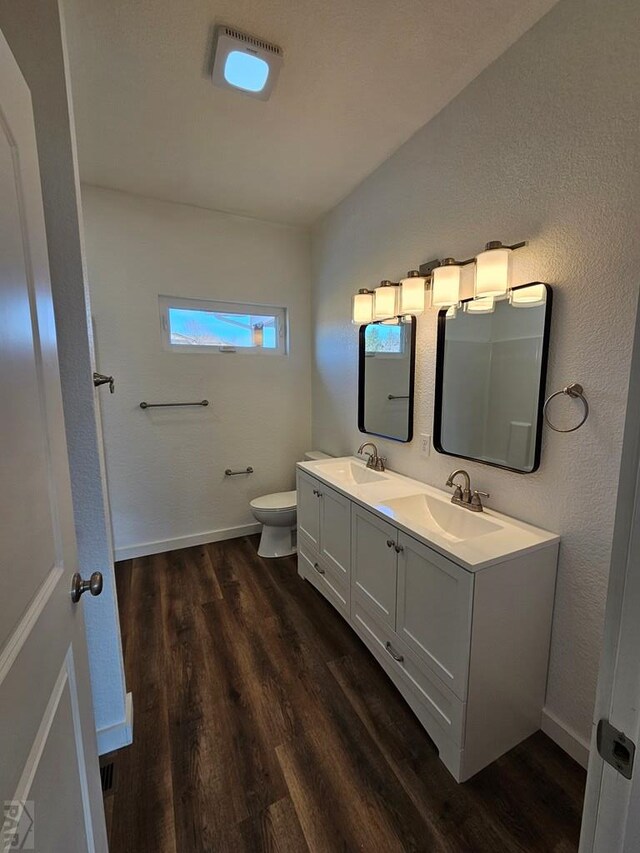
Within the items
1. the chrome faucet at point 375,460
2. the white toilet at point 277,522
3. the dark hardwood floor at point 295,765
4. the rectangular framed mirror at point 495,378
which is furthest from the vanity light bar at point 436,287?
the dark hardwood floor at point 295,765

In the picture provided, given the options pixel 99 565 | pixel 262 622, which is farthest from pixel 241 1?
pixel 262 622

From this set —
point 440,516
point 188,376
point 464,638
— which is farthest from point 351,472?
point 188,376

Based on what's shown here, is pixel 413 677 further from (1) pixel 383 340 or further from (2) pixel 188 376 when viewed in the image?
(2) pixel 188 376

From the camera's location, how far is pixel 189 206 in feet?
8.84

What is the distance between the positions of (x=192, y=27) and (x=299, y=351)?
2049 mm

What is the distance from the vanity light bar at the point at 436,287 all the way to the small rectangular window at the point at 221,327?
99 centimetres

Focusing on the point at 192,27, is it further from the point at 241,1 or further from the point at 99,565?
the point at 99,565

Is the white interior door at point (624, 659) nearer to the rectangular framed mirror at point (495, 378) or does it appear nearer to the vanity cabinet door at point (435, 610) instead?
the vanity cabinet door at point (435, 610)

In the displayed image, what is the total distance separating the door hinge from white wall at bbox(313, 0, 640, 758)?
37.6 inches

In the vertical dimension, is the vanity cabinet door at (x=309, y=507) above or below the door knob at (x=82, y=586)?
below

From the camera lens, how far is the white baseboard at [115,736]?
1.38m

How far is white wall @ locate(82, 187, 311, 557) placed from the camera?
256 cm

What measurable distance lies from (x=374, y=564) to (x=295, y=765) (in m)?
0.78
